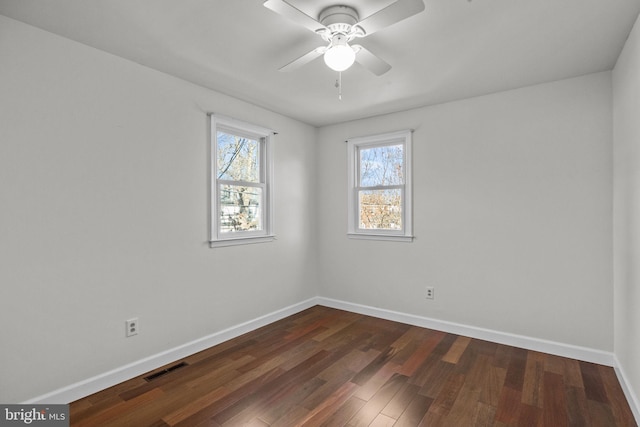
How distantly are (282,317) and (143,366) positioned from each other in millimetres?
1659

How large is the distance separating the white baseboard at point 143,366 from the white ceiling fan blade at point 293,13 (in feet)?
8.80

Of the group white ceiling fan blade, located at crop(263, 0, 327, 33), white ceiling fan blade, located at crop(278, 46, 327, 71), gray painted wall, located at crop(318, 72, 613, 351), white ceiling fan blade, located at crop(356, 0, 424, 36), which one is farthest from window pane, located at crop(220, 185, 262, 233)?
white ceiling fan blade, located at crop(356, 0, 424, 36)

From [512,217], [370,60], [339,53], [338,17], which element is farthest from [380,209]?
[338,17]

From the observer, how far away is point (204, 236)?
316 cm

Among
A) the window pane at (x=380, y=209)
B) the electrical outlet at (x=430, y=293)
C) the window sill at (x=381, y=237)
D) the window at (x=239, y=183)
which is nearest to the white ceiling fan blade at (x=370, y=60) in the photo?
the window at (x=239, y=183)

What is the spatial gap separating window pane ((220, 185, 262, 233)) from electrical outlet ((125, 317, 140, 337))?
1112mm

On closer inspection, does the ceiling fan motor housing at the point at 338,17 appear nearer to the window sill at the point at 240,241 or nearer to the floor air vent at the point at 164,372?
the window sill at the point at 240,241

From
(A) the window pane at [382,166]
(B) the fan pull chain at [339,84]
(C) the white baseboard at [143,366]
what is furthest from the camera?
(A) the window pane at [382,166]

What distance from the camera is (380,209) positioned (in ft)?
13.5

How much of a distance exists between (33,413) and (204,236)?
1.65 m

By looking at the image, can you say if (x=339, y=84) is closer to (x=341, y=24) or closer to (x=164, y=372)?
(x=341, y=24)

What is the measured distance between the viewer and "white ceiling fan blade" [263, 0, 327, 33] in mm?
1603

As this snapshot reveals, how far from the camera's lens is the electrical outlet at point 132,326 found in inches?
101

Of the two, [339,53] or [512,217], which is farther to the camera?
[512,217]
